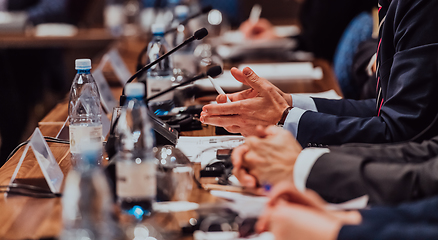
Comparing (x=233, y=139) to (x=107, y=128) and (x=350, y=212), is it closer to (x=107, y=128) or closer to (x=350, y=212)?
(x=107, y=128)

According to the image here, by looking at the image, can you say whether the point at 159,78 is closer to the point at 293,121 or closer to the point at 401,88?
the point at 293,121

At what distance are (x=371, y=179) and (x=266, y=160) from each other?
20 cm

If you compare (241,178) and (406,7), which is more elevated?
(406,7)

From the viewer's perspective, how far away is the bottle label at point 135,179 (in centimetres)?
87

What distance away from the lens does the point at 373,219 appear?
2.55 ft

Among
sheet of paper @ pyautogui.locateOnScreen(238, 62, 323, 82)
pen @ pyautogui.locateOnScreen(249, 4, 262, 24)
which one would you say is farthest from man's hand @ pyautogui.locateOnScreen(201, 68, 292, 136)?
pen @ pyautogui.locateOnScreen(249, 4, 262, 24)

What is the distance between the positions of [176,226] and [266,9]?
5404 mm

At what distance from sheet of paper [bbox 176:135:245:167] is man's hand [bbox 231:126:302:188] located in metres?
0.18

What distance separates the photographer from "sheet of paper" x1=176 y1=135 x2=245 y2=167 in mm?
1260

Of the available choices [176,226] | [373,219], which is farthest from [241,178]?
[373,219]

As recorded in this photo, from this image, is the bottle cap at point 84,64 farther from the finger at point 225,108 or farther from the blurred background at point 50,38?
the blurred background at point 50,38

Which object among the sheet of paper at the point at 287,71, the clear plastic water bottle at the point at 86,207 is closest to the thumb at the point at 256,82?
the clear plastic water bottle at the point at 86,207

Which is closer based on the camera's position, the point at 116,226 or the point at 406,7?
the point at 116,226

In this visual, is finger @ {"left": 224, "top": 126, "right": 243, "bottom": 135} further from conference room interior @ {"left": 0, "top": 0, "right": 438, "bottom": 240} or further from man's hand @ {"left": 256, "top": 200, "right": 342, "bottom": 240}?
man's hand @ {"left": 256, "top": 200, "right": 342, "bottom": 240}
